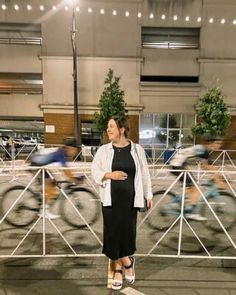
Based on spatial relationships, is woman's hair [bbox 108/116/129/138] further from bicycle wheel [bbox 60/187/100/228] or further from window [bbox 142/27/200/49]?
window [bbox 142/27/200/49]

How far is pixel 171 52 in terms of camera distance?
22.4 metres

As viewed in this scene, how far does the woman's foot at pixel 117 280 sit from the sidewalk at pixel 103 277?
0.07 metres

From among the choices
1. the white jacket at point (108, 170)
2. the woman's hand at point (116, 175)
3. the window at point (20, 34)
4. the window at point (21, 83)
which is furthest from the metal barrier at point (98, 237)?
the window at point (20, 34)

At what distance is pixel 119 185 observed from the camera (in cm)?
361

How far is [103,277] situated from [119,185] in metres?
1.33

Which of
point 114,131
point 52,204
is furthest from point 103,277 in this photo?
point 52,204

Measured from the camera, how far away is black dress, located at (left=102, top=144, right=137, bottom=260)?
3619 mm

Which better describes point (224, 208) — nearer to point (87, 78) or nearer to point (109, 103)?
point (109, 103)

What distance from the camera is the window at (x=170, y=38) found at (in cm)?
2262

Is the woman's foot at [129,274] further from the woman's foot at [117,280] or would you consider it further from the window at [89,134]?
the window at [89,134]

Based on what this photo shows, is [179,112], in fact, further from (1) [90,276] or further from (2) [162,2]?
(1) [90,276]

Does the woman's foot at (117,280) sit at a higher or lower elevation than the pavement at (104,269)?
higher

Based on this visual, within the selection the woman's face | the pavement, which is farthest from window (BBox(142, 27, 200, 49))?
the woman's face

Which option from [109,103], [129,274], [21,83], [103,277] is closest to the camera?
[129,274]
